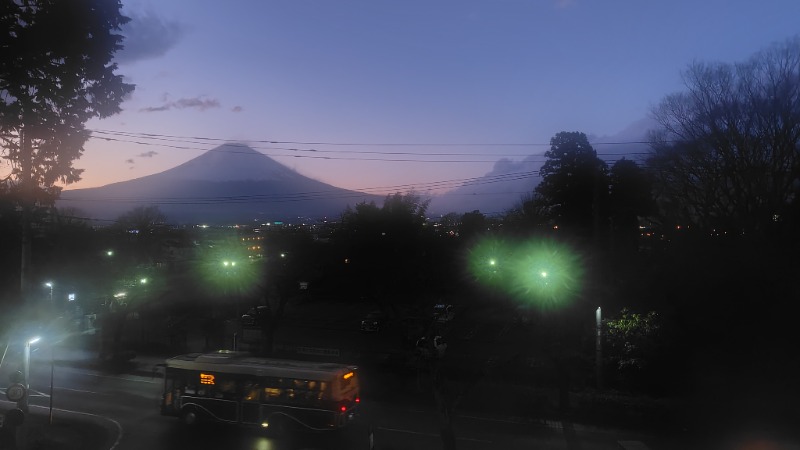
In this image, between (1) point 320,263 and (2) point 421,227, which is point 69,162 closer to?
(2) point 421,227

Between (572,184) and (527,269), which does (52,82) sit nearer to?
(527,269)

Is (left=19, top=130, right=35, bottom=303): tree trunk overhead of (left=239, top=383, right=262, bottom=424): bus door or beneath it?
overhead

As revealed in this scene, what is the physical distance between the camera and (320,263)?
109 ft

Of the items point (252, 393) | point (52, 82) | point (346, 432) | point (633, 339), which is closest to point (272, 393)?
point (252, 393)

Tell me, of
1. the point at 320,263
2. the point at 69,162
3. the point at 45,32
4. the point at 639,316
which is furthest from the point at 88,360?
the point at 639,316

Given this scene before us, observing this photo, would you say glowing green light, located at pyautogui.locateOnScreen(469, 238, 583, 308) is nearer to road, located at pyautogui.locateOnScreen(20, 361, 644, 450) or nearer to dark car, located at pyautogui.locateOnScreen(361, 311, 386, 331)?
road, located at pyautogui.locateOnScreen(20, 361, 644, 450)

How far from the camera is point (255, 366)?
17.5 meters

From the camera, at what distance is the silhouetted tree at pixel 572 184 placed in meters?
49.2

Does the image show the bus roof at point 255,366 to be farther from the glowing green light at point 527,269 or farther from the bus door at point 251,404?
the glowing green light at point 527,269

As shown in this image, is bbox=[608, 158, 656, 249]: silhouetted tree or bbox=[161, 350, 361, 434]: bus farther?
bbox=[608, 158, 656, 249]: silhouetted tree

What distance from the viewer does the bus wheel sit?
18.0 metres

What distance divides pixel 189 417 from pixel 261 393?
3.11 m

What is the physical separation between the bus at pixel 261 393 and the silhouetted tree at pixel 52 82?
28.4 feet

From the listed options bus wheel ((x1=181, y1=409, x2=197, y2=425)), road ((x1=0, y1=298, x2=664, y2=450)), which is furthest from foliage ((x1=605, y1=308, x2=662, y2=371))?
bus wheel ((x1=181, y1=409, x2=197, y2=425))
